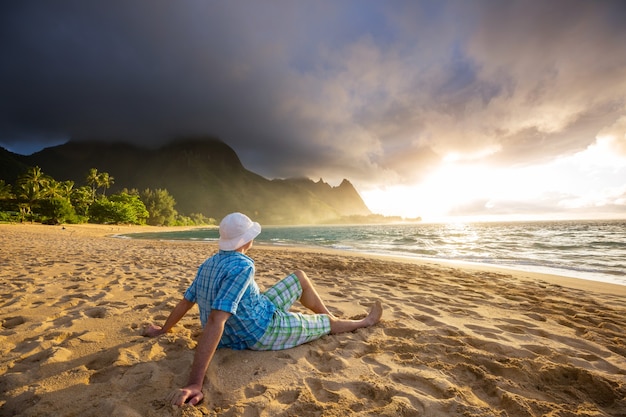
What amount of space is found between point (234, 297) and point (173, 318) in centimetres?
139

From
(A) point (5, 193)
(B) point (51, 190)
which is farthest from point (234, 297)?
(B) point (51, 190)

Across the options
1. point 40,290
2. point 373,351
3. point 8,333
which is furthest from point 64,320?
point 373,351

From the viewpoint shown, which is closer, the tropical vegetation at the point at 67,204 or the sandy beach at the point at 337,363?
the sandy beach at the point at 337,363

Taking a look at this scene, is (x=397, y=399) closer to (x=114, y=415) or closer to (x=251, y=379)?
(x=251, y=379)

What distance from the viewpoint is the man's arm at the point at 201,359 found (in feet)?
6.49

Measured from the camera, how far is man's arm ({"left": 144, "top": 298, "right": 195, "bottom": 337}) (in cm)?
291

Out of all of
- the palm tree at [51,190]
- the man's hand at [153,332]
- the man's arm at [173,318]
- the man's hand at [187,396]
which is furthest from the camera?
the palm tree at [51,190]

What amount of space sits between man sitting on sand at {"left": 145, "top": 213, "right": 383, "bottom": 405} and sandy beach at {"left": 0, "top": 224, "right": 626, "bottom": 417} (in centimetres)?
13

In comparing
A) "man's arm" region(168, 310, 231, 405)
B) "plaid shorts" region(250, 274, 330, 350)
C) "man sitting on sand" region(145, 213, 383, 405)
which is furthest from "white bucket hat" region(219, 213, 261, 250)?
"plaid shorts" region(250, 274, 330, 350)

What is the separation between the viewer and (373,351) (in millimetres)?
2949

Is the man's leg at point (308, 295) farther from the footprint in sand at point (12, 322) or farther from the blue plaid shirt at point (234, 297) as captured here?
the footprint in sand at point (12, 322)

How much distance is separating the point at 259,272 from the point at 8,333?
5315 mm

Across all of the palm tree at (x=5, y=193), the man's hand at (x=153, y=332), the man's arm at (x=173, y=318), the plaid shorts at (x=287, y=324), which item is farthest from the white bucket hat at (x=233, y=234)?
the palm tree at (x=5, y=193)

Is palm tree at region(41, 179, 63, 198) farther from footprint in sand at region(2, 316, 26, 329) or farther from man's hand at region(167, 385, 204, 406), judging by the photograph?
man's hand at region(167, 385, 204, 406)
